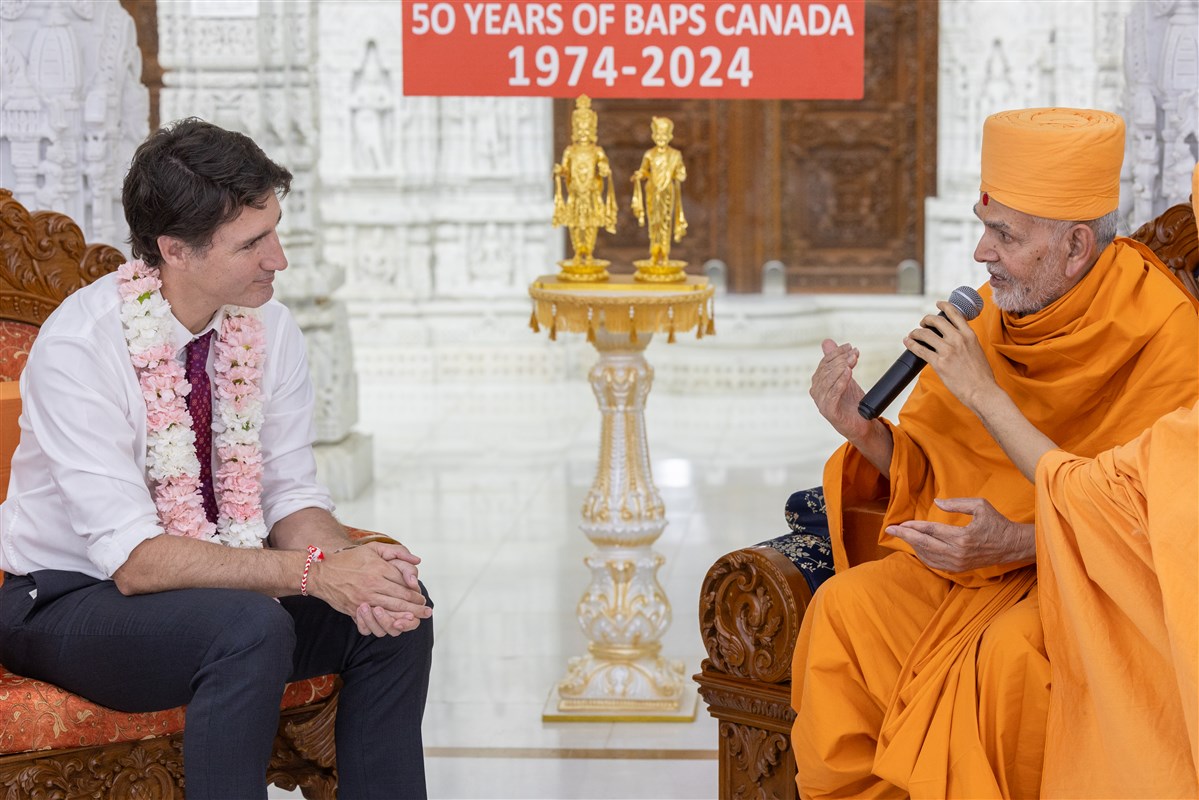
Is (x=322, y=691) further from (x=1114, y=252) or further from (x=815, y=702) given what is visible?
A: (x=1114, y=252)

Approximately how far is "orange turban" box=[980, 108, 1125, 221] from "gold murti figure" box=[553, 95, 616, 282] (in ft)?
4.58

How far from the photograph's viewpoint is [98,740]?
8.52ft

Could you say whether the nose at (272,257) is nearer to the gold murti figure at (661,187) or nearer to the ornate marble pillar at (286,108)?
the gold murti figure at (661,187)

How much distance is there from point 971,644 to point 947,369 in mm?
432

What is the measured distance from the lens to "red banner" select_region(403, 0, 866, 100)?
4137 mm

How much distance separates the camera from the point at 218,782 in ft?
8.07

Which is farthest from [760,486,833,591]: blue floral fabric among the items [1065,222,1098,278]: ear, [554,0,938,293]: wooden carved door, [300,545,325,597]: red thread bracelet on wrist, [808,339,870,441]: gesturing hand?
[554,0,938,293]: wooden carved door

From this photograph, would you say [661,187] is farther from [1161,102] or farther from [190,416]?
[190,416]

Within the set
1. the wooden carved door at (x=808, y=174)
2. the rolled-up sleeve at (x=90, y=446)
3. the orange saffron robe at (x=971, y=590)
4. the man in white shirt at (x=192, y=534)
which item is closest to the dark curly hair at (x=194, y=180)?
the man in white shirt at (x=192, y=534)

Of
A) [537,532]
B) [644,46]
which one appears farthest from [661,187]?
[537,532]

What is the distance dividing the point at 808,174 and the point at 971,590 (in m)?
7.73

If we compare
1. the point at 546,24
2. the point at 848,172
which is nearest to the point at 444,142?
the point at 848,172

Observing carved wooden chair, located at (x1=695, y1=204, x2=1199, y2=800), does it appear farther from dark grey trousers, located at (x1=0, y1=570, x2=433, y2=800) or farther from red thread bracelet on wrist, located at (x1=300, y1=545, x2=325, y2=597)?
red thread bracelet on wrist, located at (x1=300, y1=545, x2=325, y2=597)

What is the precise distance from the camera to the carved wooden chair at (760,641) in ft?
9.16
